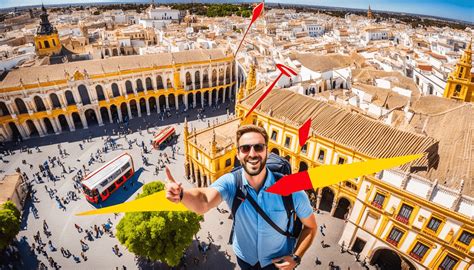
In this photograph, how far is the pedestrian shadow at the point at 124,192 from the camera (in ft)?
98.8

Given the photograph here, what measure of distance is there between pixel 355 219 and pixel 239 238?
2040cm

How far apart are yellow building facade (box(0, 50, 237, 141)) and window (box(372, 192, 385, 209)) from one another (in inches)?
1523

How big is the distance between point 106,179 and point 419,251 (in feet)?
94.4

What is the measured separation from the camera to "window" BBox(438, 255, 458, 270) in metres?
18.2

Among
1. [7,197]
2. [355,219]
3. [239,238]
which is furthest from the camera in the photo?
[7,197]

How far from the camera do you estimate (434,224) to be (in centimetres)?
1841

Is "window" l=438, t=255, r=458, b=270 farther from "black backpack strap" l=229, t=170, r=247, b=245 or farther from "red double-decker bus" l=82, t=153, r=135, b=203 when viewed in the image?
"red double-decker bus" l=82, t=153, r=135, b=203

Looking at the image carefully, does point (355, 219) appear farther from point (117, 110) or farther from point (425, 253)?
point (117, 110)

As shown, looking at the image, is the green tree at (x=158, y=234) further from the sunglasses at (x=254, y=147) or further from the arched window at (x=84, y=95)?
the arched window at (x=84, y=95)

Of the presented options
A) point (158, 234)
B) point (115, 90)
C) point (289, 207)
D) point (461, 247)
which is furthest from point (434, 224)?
point (115, 90)

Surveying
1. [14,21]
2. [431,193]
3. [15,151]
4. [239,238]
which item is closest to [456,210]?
[431,193]

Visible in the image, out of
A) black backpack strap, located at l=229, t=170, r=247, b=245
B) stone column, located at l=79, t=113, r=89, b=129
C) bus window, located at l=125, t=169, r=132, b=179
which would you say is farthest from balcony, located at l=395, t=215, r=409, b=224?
stone column, located at l=79, t=113, r=89, b=129

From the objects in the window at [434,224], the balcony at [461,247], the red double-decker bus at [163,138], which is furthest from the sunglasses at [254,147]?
the red double-decker bus at [163,138]

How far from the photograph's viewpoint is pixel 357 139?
2481cm
